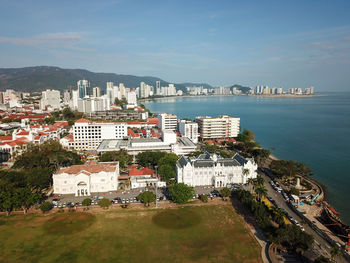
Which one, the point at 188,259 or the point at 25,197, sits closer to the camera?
the point at 188,259

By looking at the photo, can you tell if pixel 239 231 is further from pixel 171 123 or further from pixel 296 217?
pixel 171 123

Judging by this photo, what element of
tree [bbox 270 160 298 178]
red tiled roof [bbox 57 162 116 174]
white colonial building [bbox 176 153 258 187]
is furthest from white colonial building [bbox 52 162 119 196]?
tree [bbox 270 160 298 178]

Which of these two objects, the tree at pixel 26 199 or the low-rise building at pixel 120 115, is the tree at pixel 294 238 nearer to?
the tree at pixel 26 199

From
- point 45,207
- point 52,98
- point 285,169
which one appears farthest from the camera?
point 52,98

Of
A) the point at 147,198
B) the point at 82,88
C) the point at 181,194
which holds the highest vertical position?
the point at 82,88

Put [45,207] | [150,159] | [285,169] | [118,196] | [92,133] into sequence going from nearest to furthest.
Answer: [45,207] < [118,196] < [285,169] < [150,159] < [92,133]

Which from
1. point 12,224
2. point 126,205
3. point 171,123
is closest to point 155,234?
point 126,205

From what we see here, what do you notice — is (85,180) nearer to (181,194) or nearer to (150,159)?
(150,159)

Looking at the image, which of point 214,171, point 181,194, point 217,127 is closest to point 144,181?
point 181,194
